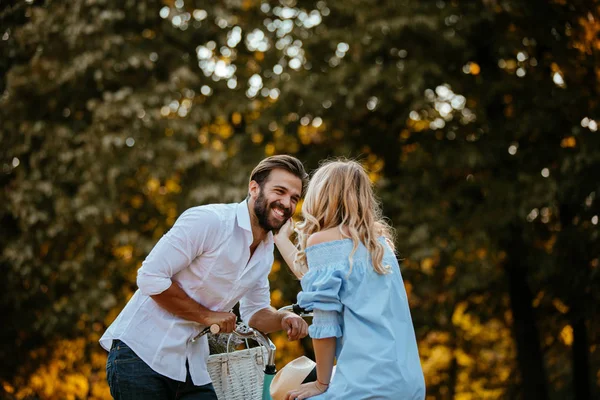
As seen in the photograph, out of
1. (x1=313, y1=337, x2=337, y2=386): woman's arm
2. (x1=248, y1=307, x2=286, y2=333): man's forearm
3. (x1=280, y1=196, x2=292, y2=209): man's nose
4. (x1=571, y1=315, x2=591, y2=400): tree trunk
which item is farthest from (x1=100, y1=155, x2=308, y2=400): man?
(x1=571, y1=315, x2=591, y2=400): tree trunk

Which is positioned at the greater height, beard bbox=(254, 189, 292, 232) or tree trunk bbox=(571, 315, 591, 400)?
beard bbox=(254, 189, 292, 232)

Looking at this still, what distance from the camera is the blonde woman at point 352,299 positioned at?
9.36ft

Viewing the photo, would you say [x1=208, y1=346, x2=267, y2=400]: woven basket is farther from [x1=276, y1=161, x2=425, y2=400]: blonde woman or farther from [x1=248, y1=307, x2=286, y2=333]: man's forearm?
[x1=276, y1=161, x2=425, y2=400]: blonde woman

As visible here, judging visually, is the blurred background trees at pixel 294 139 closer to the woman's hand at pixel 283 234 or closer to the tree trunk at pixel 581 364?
the tree trunk at pixel 581 364

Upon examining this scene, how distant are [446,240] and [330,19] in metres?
3.39

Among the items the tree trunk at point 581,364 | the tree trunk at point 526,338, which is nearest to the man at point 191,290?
the tree trunk at point 526,338

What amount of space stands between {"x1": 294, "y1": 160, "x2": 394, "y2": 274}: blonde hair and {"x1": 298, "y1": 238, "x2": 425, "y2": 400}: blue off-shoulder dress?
0.07 m

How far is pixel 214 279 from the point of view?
348 cm

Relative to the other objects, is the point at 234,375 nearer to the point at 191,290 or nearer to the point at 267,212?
the point at 191,290

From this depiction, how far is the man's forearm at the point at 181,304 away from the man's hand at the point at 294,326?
416 mm

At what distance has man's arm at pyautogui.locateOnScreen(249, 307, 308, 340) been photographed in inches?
142

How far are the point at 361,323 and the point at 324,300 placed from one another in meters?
0.16

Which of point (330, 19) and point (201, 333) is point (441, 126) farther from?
point (201, 333)

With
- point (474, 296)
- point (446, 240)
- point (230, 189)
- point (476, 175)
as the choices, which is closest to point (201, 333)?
point (230, 189)
